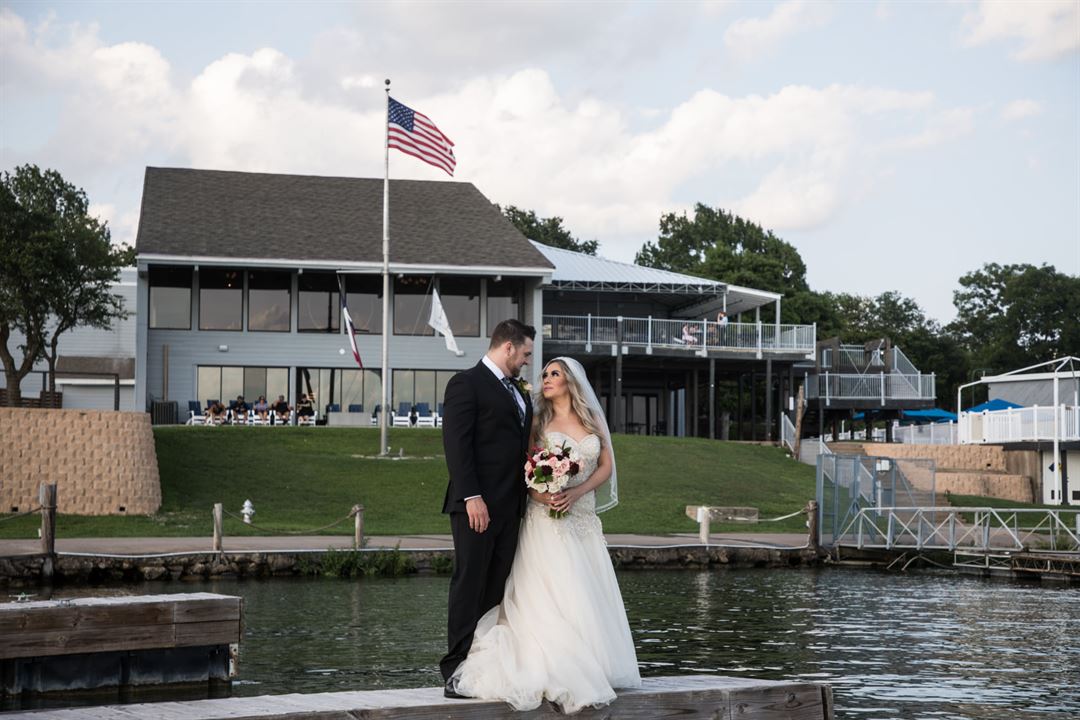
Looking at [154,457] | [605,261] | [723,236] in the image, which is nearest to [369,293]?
[605,261]

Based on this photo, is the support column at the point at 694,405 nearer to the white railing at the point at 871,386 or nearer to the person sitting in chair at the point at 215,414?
the white railing at the point at 871,386

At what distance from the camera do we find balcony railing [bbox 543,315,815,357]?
4741cm

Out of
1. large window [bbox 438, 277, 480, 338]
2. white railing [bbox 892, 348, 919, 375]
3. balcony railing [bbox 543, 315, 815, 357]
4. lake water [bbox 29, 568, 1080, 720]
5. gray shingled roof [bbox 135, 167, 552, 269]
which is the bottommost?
lake water [bbox 29, 568, 1080, 720]

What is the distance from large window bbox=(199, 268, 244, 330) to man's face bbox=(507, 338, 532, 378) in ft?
125

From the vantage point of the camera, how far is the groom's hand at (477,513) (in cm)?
757

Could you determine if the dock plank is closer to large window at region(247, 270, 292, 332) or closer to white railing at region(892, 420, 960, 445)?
large window at region(247, 270, 292, 332)

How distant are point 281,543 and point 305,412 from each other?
20049 mm

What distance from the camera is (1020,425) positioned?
135 feet

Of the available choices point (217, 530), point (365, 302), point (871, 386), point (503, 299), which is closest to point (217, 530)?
point (217, 530)

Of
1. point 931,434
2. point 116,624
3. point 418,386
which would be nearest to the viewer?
point 116,624

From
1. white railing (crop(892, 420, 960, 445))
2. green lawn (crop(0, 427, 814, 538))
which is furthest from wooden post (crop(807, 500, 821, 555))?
white railing (crop(892, 420, 960, 445))

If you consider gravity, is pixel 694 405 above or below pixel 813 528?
above

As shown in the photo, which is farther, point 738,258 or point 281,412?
point 738,258

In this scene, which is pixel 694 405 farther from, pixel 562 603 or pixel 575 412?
pixel 562 603
